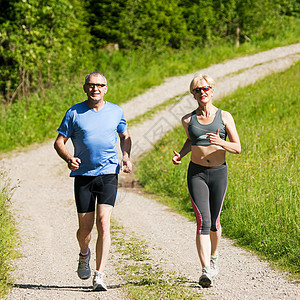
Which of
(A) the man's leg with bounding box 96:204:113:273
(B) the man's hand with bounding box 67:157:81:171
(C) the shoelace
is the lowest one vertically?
(C) the shoelace

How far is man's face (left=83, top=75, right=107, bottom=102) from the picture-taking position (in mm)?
4621

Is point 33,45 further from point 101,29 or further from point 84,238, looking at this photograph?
point 84,238

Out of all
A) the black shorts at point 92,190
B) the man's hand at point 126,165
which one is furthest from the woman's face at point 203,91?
the black shorts at point 92,190

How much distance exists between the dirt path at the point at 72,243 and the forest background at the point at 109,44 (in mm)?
667

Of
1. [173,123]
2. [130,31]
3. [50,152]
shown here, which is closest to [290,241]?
[50,152]

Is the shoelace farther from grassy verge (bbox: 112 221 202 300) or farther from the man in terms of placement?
grassy verge (bbox: 112 221 202 300)

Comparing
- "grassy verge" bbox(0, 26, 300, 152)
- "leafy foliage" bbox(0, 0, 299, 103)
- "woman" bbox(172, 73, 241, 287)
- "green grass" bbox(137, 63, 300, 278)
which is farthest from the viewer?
"leafy foliage" bbox(0, 0, 299, 103)

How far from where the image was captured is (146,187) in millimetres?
9922

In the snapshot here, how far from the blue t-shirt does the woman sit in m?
0.72

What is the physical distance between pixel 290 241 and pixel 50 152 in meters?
Result: 8.07

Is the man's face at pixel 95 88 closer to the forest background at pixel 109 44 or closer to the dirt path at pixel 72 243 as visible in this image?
the dirt path at pixel 72 243

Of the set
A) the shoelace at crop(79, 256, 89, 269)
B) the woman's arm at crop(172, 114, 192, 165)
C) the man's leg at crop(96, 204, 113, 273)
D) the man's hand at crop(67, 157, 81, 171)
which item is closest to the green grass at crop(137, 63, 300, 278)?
the woman's arm at crop(172, 114, 192, 165)

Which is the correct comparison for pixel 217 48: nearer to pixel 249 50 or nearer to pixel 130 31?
pixel 249 50

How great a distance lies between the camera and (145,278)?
5059 millimetres
